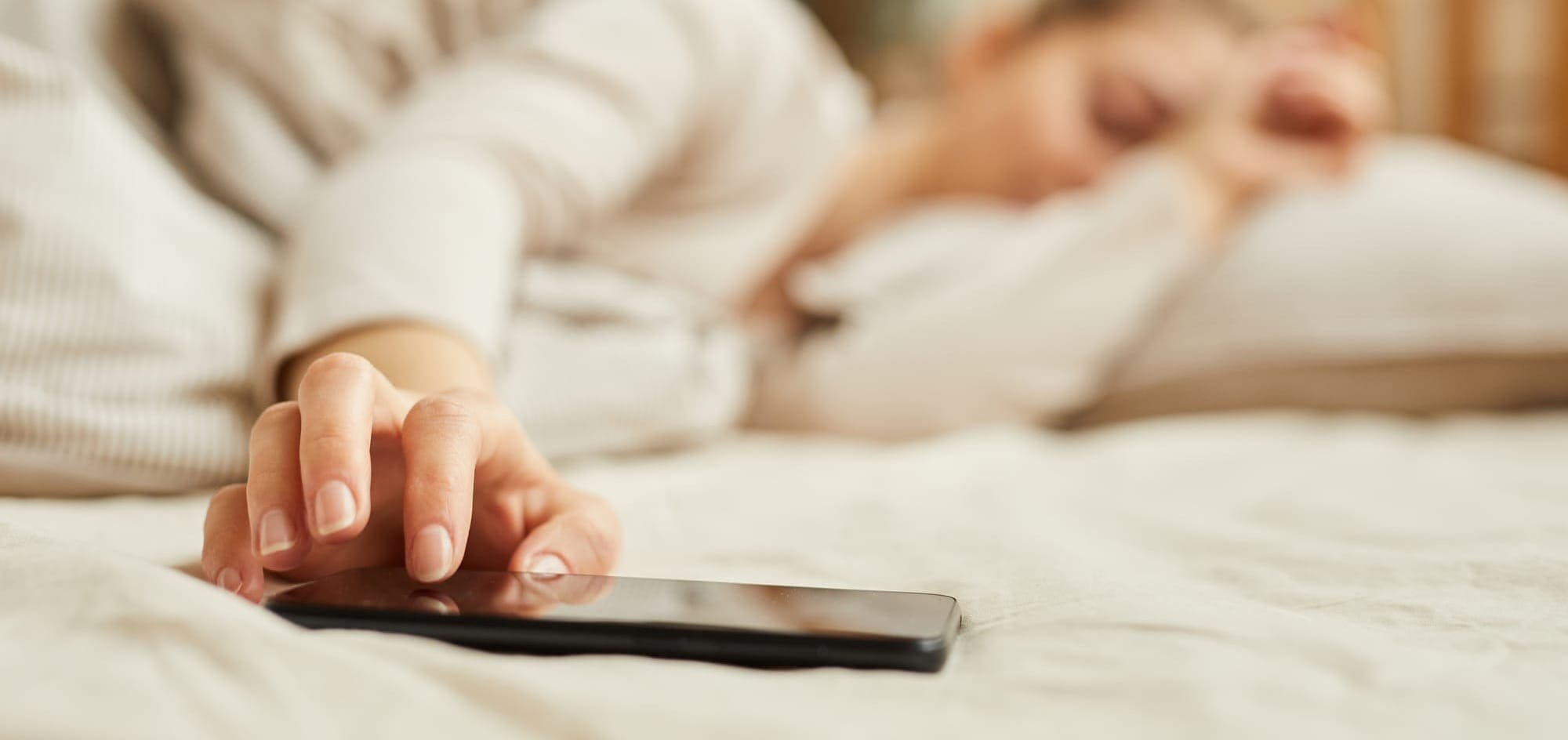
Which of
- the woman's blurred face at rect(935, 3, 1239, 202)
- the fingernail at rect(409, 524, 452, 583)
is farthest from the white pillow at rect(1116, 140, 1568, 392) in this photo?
the fingernail at rect(409, 524, 452, 583)

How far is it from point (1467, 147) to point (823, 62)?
1.15m

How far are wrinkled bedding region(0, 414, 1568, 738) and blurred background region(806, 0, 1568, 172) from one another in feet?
4.11

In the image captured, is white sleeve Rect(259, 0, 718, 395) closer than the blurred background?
Yes

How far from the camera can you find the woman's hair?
128cm

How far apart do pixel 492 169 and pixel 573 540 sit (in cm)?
34

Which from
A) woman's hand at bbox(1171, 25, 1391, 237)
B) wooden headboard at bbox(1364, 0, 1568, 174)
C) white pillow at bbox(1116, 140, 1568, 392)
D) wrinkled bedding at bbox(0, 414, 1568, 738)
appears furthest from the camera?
wooden headboard at bbox(1364, 0, 1568, 174)

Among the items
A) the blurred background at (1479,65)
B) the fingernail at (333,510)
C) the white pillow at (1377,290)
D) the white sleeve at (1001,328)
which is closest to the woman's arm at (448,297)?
the fingernail at (333,510)

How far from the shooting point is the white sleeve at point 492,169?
21.1 inches

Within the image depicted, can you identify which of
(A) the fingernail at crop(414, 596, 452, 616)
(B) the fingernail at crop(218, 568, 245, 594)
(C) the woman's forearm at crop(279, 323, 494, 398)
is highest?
(C) the woman's forearm at crop(279, 323, 494, 398)

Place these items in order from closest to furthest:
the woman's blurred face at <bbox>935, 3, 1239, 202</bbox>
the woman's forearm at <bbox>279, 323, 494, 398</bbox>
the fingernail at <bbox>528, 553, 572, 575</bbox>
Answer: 1. the fingernail at <bbox>528, 553, 572, 575</bbox>
2. the woman's forearm at <bbox>279, 323, 494, 398</bbox>
3. the woman's blurred face at <bbox>935, 3, 1239, 202</bbox>

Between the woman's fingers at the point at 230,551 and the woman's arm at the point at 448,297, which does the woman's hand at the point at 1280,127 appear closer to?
the woman's arm at the point at 448,297

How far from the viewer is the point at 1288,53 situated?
1.13 meters

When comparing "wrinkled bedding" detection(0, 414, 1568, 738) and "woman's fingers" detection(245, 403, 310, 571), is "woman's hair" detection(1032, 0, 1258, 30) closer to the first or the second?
"wrinkled bedding" detection(0, 414, 1568, 738)

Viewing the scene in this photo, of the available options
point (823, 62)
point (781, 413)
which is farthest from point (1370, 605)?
point (823, 62)
